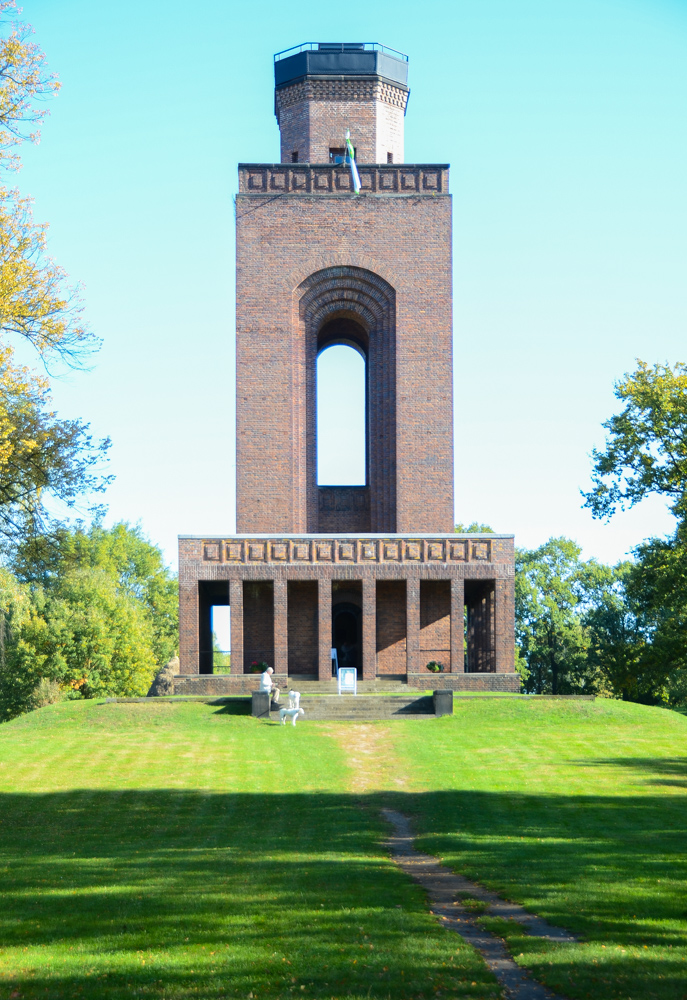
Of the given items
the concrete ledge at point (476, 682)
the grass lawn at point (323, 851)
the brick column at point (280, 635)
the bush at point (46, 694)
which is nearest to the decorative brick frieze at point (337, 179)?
the brick column at point (280, 635)

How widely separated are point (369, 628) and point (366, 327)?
1189cm

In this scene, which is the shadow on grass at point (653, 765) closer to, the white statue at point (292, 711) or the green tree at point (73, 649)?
the white statue at point (292, 711)

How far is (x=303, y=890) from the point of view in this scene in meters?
10.6

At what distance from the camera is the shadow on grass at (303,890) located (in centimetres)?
799

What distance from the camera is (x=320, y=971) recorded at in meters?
8.05

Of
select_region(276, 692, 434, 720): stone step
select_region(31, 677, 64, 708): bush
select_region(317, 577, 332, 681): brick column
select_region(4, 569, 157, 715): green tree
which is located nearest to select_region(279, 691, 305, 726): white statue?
select_region(276, 692, 434, 720): stone step

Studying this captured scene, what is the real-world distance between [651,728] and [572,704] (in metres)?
2.83

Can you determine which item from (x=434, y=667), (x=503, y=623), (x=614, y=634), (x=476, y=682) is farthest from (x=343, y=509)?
(x=614, y=634)

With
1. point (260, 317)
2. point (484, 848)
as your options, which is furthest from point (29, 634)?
point (484, 848)

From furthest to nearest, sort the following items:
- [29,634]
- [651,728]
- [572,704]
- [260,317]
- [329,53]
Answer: [29,634]
[329,53]
[260,317]
[572,704]
[651,728]

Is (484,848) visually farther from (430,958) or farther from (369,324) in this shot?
(369,324)

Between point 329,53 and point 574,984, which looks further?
point 329,53

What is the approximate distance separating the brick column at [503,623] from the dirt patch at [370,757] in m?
8.69

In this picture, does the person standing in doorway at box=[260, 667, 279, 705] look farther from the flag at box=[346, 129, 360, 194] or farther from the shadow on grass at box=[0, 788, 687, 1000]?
the flag at box=[346, 129, 360, 194]
